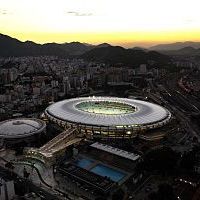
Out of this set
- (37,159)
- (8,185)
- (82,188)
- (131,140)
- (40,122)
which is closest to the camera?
(8,185)

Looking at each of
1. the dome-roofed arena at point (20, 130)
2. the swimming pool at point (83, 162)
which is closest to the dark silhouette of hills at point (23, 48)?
the dome-roofed arena at point (20, 130)

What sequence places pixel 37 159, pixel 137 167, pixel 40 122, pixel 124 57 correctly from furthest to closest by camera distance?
pixel 124 57, pixel 40 122, pixel 37 159, pixel 137 167

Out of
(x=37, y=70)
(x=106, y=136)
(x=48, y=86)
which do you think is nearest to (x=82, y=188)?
(x=106, y=136)

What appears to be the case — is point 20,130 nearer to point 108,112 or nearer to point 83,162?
point 83,162

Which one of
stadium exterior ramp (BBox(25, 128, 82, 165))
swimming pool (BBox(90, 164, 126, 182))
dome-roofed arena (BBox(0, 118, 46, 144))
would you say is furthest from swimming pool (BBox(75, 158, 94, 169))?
dome-roofed arena (BBox(0, 118, 46, 144))

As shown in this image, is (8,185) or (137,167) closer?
(8,185)

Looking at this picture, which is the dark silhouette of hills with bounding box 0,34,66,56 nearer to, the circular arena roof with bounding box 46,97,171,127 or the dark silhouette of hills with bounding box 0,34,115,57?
the dark silhouette of hills with bounding box 0,34,115,57

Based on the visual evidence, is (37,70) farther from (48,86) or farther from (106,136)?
(106,136)
